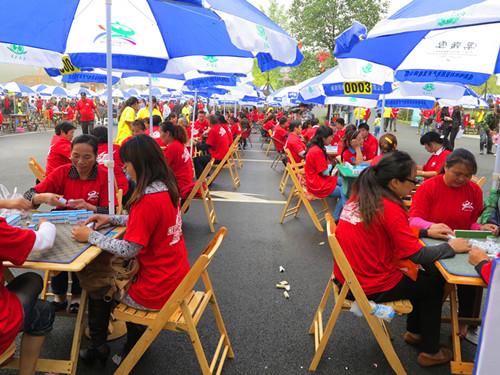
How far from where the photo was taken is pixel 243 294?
3791 millimetres

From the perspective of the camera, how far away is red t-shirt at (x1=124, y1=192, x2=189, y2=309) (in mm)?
2262

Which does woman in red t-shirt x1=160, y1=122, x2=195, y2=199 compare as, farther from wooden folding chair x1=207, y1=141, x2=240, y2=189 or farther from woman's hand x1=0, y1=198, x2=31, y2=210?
woman's hand x1=0, y1=198, x2=31, y2=210

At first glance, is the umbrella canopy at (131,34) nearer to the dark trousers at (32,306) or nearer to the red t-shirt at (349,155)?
the dark trousers at (32,306)

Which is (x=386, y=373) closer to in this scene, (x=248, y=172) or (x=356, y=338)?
(x=356, y=338)

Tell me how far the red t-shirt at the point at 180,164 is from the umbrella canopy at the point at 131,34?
5.09 ft

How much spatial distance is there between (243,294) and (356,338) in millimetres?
1197

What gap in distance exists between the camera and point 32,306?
2.12 meters

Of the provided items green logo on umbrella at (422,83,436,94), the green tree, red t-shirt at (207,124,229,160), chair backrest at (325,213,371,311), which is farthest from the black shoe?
the green tree

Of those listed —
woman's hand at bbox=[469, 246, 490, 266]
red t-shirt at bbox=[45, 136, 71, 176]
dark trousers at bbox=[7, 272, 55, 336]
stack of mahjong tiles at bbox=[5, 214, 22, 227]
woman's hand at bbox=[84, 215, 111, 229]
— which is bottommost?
dark trousers at bbox=[7, 272, 55, 336]

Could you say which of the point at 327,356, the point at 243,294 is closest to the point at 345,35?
the point at 243,294

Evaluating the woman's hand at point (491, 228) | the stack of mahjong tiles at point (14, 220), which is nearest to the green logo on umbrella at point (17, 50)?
the stack of mahjong tiles at point (14, 220)

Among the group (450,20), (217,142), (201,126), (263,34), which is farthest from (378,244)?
(201,126)

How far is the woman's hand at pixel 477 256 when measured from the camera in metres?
2.27

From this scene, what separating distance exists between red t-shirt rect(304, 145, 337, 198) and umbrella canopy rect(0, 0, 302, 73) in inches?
87.5
